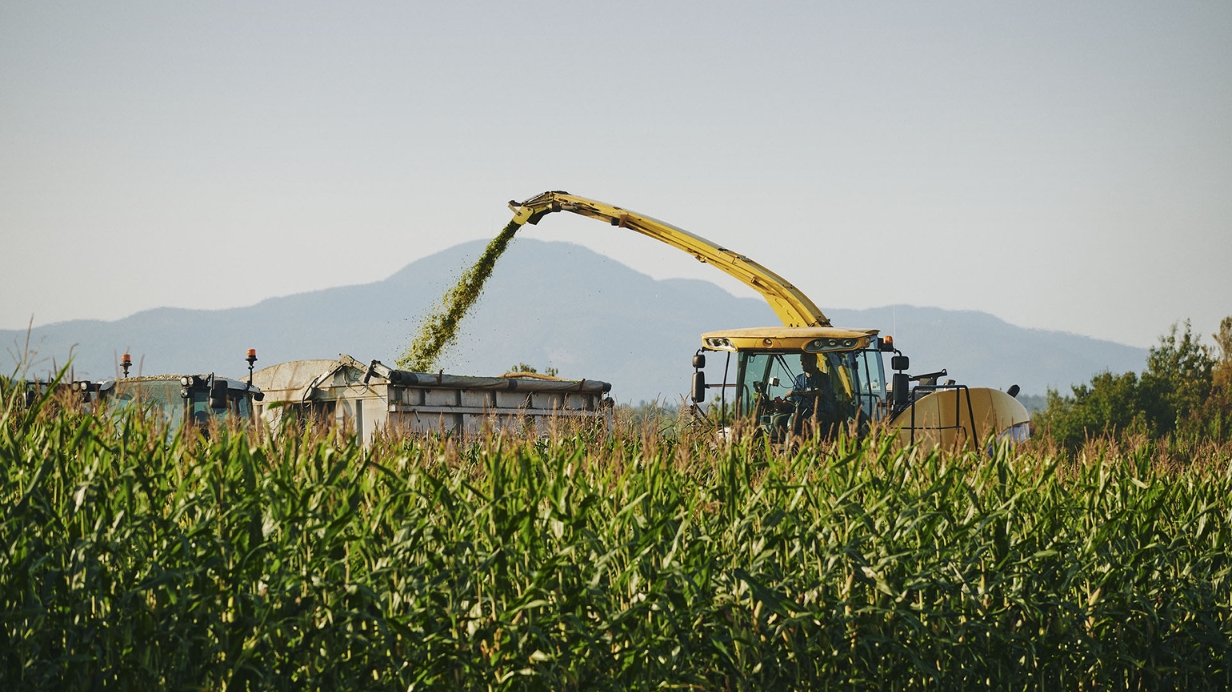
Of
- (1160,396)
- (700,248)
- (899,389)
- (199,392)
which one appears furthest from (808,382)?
(1160,396)

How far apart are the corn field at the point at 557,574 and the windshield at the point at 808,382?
587 centimetres

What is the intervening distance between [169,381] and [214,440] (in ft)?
35.4

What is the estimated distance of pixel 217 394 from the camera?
44.3 feet

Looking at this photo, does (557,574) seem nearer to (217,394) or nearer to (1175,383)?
(217,394)

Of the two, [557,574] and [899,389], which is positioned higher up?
[899,389]

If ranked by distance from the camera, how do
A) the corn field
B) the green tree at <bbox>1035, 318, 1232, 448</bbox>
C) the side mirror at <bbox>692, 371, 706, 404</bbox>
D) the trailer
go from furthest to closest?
1. the green tree at <bbox>1035, 318, 1232, 448</bbox>
2. the trailer
3. the side mirror at <bbox>692, 371, 706, 404</bbox>
4. the corn field

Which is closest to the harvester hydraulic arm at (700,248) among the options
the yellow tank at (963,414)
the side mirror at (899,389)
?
the yellow tank at (963,414)

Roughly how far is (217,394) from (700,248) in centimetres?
688

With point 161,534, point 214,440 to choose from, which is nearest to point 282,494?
point 161,534

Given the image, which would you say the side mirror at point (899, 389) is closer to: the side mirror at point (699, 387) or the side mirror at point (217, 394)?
the side mirror at point (699, 387)

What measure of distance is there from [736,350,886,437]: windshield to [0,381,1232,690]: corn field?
587 centimetres

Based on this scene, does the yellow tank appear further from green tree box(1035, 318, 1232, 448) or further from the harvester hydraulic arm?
green tree box(1035, 318, 1232, 448)

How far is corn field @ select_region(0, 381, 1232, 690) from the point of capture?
350cm

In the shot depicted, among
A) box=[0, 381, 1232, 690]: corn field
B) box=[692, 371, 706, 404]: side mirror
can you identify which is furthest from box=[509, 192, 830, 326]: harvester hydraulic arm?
box=[0, 381, 1232, 690]: corn field
